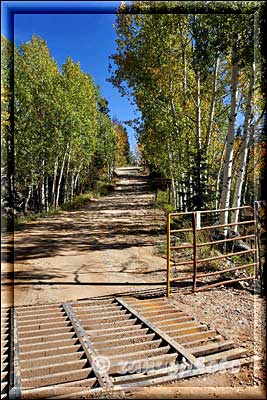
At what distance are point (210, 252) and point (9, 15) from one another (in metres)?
A: 3.72

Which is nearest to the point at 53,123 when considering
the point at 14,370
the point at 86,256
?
the point at 86,256

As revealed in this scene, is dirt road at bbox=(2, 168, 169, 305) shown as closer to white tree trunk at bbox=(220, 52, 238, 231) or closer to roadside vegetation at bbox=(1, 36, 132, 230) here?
roadside vegetation at bbox=(1, 36, 132, 230)

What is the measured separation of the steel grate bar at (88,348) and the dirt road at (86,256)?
539 millimetres

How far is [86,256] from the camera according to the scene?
5.41 meters

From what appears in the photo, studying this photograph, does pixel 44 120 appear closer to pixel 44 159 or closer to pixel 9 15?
pixel 44 159

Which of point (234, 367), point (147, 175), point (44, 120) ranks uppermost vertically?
point (44, 120)

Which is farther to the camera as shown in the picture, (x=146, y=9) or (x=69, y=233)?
(x=69, y=233)

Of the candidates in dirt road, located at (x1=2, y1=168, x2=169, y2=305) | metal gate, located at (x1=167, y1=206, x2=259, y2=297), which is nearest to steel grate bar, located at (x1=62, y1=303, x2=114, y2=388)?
dirt road, located at (x1=2, y1=168, x2=169, y2=305)

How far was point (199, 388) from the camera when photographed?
190cm

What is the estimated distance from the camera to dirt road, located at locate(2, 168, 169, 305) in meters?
3.77

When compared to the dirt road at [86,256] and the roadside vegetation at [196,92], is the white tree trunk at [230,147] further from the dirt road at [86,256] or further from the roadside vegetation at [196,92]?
the dirt road at [86,256]

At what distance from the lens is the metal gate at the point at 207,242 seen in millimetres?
3494

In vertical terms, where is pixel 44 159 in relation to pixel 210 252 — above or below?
above

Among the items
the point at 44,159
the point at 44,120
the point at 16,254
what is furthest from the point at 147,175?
the point at 16,254
